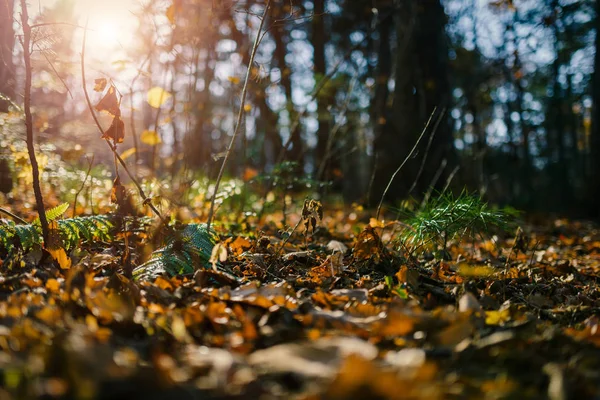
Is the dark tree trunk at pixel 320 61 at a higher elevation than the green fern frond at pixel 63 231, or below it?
higher

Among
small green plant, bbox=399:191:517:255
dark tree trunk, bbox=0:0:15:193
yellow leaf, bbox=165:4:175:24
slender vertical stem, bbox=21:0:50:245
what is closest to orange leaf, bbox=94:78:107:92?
slender vertical stem, bbox=21:0:50:245

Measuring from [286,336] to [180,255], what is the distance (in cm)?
101

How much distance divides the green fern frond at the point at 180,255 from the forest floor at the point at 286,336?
0.13 meters

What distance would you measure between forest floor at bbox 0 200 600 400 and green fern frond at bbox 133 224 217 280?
0.13m

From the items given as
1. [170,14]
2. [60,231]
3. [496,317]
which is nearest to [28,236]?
[60,231]

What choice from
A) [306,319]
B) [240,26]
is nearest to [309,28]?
[240,26]

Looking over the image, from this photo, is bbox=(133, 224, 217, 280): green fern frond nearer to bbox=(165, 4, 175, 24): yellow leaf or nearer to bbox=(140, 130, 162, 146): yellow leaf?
bbox=(140, 130, 162, 146): yellow leaf

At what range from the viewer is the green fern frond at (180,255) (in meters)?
2.08

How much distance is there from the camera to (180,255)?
2270mm

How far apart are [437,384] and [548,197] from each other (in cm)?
1438

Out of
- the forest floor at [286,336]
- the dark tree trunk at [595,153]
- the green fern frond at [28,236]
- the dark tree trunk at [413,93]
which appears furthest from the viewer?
the dark tree trunk at [595,153]

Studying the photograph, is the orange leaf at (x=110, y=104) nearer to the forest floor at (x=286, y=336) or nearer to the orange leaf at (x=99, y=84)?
the orange leaf at (x=99, y=84)

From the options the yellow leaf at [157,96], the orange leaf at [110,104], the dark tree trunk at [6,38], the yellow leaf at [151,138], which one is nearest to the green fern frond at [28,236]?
the orange leaf at [110,104]

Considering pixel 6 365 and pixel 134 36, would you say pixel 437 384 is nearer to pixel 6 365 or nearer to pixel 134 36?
pixel 6 365
